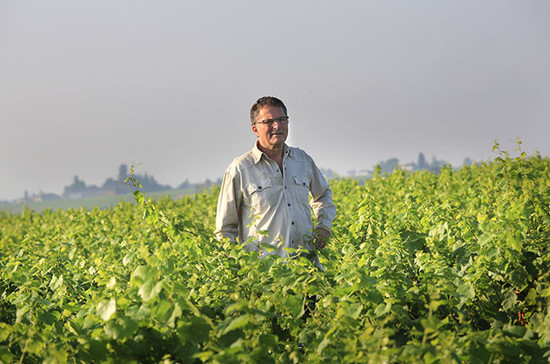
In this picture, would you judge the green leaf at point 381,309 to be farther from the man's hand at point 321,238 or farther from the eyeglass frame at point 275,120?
the eyeglass frame at point 275,120

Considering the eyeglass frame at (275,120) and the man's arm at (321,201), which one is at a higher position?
the eyeglass frame at (275,120)

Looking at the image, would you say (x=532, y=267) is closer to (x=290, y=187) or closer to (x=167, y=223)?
→ (x=290, y=187)

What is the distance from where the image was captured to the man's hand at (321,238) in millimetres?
4617

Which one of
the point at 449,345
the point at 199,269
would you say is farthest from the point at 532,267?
the point at 199,269

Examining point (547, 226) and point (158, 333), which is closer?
point (158, 333)

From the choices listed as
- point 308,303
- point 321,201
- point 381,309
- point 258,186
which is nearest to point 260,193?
point 258,186

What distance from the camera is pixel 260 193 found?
4660mm

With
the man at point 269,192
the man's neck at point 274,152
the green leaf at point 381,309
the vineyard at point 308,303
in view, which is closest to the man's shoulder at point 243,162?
the man at point 269,192

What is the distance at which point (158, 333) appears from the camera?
2789 mm

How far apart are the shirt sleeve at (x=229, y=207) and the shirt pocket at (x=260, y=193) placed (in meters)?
0.10

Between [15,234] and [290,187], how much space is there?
8.70 meters

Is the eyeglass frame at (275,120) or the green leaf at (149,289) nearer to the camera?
the green leaf at (149,289)

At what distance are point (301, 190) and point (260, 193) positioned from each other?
338mm

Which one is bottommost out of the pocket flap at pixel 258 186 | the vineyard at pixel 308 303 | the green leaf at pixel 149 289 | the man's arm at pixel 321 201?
the vineyard at pixel 308 303
